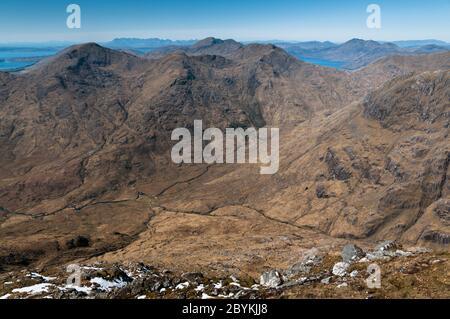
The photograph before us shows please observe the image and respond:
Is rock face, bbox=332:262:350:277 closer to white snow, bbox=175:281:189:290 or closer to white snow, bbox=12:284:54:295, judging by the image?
white snow, bbox=175:281:189:290

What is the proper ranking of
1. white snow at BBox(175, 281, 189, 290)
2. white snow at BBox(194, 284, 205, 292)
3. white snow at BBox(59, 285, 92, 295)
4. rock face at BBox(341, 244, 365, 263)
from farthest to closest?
1. rock face at BBox(341, 244, 365, 263)
2. white snow at BBox(59, 285, 92, 295)
3. white snow at BBox(175, 281, 189, 290)
4. white snow at BBox(194, 284, 205, 292)

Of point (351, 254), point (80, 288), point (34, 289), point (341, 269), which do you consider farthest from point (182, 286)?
point (351, 254)

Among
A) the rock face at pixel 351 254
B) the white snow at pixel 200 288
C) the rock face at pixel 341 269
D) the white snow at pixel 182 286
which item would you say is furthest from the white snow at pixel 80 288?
the rock face at pixel 351 254

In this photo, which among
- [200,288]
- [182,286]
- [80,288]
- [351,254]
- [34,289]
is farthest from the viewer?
[351,254]

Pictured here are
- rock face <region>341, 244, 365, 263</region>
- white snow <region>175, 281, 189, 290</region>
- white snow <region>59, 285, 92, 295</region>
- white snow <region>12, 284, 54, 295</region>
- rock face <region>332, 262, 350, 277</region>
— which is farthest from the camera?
rock face <region>341, 244, 365, 263</region>

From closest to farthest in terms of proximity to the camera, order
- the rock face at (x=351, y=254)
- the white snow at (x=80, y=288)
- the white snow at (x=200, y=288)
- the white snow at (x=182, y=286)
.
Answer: the white snow at (x=200, y=288) < the white snow at (x=182, y=286) < the white snow at (x=80, y=288) < the rock face at (x=351, y=254)

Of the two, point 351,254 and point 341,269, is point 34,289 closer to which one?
point 341,269

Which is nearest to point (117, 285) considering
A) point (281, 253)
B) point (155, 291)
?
point (155, 291)

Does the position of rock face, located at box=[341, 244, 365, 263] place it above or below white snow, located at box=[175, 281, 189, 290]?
above

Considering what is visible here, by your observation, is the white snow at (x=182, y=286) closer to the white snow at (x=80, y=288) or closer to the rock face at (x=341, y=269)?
the white snow at (x=80, y=288)

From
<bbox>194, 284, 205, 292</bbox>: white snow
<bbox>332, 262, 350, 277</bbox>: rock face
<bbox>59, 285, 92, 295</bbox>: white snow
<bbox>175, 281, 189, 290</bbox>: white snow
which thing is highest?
<bbox>332, 262, 350, 277</bbox>: rock face

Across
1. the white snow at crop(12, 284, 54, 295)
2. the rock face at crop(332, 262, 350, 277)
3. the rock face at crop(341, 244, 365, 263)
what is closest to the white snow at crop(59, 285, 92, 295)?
the white snow at crop(12, 284, 54, 295)
